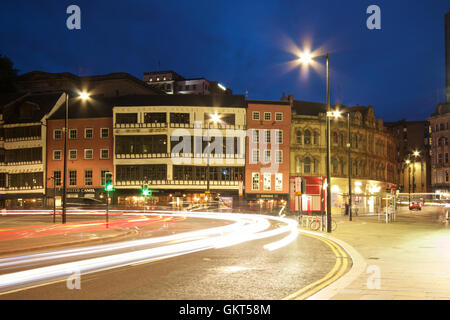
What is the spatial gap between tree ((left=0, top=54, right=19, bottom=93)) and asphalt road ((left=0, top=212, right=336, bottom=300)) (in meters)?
67.4

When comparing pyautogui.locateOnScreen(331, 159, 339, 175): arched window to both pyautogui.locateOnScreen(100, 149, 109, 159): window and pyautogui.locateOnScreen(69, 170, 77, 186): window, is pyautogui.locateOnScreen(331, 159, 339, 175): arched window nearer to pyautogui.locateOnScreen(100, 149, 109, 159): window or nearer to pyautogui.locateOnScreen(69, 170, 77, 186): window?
pyautogui.locateOnScreen(100, 149, 109, 159): window

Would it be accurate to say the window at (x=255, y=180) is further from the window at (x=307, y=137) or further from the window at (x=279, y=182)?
the window at (x=307, y=137)

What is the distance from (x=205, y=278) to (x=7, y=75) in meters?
74.3

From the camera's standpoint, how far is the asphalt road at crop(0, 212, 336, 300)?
7.73m

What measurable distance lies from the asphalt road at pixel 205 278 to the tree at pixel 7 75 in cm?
6744

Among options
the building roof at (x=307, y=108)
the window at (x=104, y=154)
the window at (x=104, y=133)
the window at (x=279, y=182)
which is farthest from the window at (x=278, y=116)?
the window at (x=104, y=154)

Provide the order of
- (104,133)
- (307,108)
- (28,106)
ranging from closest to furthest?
(104,133) < (28,106) < (307,108)

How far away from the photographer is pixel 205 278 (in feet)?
30.5

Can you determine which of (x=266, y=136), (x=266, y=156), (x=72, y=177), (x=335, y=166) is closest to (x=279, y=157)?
(x=266, y=156)

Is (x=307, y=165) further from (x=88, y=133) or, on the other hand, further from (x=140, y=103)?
(x=88, y=133)

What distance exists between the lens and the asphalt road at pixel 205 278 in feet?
25.4

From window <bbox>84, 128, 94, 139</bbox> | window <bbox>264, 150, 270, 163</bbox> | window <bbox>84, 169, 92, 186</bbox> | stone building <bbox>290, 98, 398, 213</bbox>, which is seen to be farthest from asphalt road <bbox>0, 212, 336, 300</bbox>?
window <bbox>84, 128, 94, 139</bbox>
